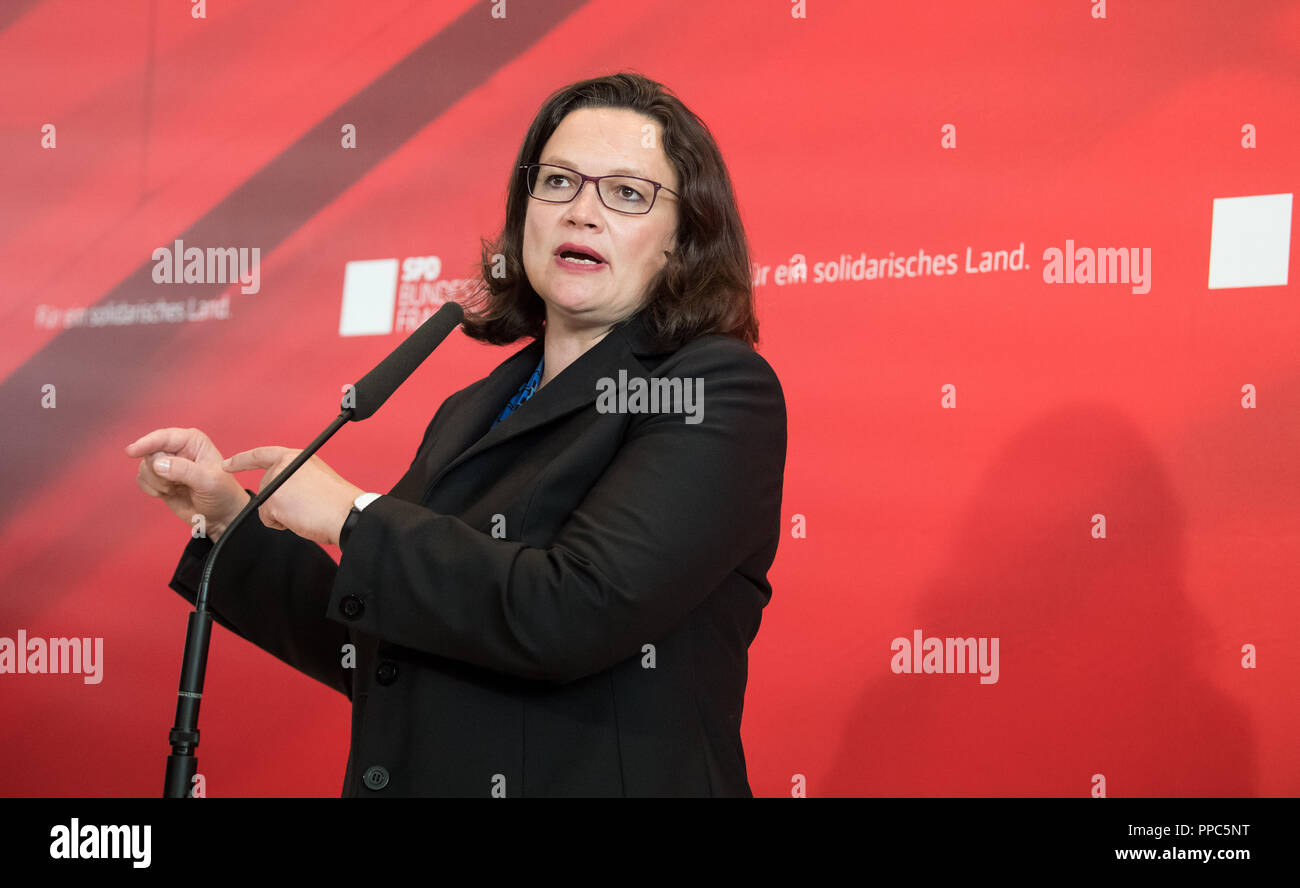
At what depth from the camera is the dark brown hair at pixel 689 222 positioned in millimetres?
1501

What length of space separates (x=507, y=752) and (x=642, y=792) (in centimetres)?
15

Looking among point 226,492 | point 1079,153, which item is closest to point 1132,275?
point 1079,153

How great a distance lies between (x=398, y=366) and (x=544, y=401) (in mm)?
296

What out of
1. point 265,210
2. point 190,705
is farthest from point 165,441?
point 265,210

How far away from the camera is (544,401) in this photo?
1.43 metres

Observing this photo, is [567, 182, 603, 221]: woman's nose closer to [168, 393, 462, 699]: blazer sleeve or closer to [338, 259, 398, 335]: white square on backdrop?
[168, 393, 462, 699]: blazer sleeve

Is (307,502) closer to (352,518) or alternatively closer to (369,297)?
(352,518)

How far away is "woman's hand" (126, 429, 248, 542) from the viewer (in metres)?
1.33

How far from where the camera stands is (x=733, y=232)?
1.62 meters

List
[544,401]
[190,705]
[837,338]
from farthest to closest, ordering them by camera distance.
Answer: [837,338] → [544,401] → [190,705]

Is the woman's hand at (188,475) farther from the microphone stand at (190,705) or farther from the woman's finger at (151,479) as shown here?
the microphone stand at (190,705)

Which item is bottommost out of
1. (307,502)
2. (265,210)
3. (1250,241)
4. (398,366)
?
(307,502)

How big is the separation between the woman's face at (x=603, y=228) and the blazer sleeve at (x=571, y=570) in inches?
12.8

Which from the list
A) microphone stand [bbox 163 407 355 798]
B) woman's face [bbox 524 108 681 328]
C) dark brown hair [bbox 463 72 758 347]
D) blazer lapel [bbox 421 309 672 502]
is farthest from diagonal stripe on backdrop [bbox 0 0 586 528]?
microphone stand [bbox 163 407 355 798]
